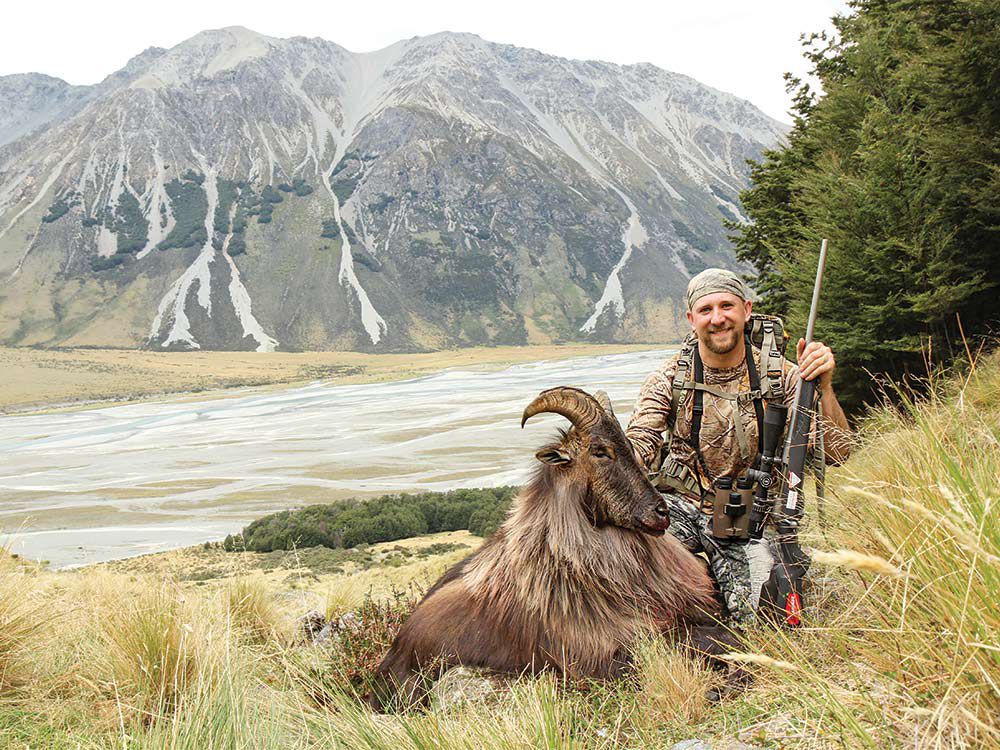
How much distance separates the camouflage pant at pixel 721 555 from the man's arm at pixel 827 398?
0.73 meters

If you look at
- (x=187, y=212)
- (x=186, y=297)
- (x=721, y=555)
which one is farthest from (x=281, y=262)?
(x=721, y=555)

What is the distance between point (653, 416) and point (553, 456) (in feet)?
2.66

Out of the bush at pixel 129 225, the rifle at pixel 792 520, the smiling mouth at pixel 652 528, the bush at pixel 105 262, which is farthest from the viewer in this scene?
the bush at pixel 129 225

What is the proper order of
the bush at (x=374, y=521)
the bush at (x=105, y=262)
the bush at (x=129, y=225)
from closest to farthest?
the bush at (x=374, y=521), the bush at (x=105, y=262), the bush at (x=129, y=225)

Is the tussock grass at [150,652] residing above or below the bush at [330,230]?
below

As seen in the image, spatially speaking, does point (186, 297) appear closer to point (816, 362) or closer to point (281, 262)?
point (281, 262)

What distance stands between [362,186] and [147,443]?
15496cm

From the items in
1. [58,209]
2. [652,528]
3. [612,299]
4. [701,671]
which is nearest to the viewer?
[701,671]

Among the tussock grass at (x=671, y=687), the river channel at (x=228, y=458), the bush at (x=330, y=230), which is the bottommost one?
the river channel at (x=228, y=458)

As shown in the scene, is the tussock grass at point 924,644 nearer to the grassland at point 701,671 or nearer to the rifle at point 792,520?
the grassland at point 701,671

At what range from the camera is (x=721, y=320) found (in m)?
4.14

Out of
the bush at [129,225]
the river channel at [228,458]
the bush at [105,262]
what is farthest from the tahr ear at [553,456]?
the bush at [129,225]

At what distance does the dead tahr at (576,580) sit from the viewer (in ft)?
12.3

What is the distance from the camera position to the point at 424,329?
16300 centimetres
